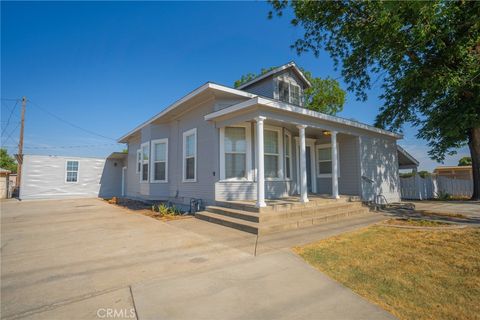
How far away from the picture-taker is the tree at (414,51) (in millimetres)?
8156

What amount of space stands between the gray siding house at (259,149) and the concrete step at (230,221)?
0.64 meters

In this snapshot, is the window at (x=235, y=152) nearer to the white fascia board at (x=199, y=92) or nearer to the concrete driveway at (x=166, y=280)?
the white fascia board at (x=199, y=92)

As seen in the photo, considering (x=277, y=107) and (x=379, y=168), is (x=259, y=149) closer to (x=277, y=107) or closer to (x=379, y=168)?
(x=277, y=107)

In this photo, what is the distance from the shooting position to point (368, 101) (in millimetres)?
12734

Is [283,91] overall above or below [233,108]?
above

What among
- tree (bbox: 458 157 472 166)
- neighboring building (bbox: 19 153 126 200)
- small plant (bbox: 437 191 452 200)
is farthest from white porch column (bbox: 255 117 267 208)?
tree (bbox: 458 157 472 166)

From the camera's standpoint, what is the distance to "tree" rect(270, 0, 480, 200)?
8156 millimetres

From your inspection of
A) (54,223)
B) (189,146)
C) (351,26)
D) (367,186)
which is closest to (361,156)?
(367,186)

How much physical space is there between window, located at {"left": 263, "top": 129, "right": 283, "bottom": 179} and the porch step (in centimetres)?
224

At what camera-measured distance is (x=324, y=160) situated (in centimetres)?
1105

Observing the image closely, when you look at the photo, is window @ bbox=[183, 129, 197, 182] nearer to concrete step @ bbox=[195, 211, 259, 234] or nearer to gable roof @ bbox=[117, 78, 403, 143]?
gable roof @ bbox=[117, 78, 403, 143]

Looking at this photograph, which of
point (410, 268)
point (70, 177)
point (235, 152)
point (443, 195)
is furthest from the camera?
point (70, 177)

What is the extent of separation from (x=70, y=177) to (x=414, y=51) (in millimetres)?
22139

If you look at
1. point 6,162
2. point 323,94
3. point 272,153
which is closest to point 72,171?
point 272,153
